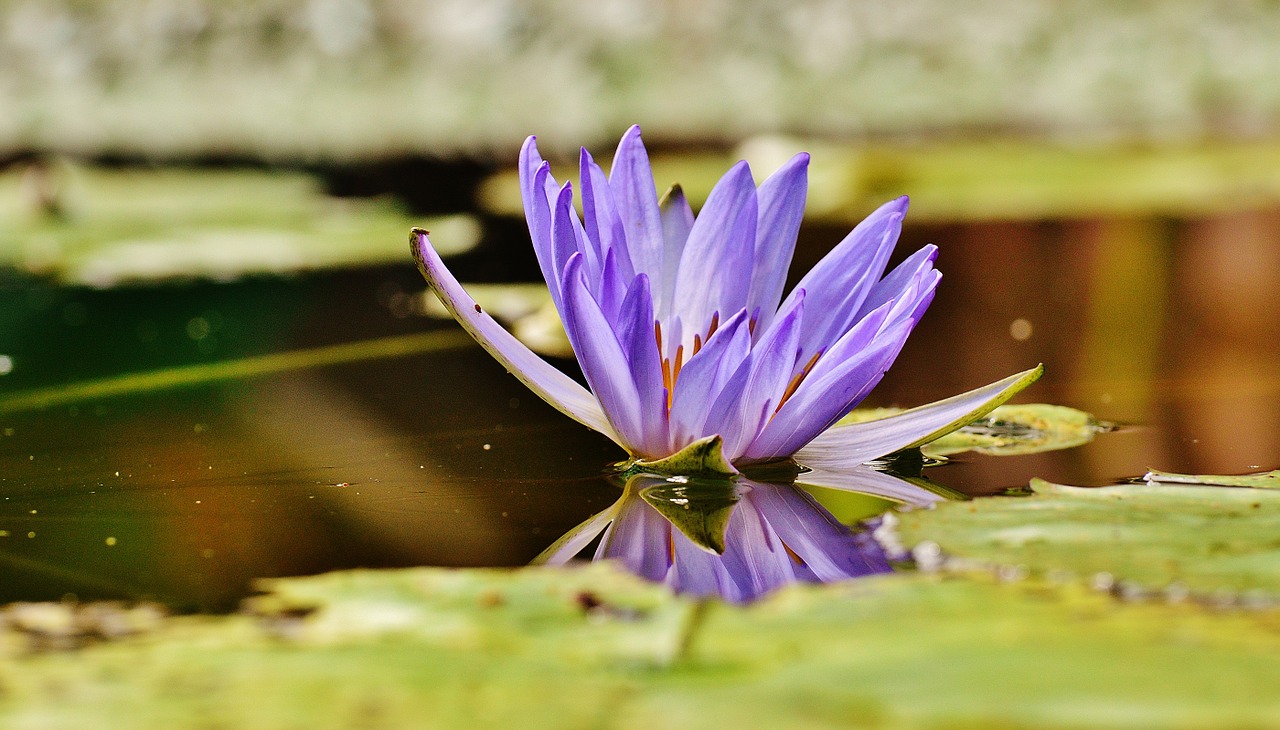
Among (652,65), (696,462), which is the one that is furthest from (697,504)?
(652,65)

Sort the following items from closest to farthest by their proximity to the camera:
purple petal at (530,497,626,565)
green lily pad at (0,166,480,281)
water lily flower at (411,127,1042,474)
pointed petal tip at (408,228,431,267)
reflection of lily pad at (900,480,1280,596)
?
1. reflection of lily pad at (900,480,1280,596)
2. purple petal at (530,497,626,565)
3. water lily flower at (411,127,1042,474)
4. pointed petal tip at (408,228,431,267)
5. green lily pad at (0,166,480,281)

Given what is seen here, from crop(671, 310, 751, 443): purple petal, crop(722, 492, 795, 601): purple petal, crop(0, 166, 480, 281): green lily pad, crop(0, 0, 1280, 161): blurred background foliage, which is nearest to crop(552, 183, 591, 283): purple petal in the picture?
crop(671, 310, 751, 443): purple petal

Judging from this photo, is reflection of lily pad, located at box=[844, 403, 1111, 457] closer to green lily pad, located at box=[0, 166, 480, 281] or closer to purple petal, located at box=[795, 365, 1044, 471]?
purple petal, located at box=[795, 365, 1044, 471]

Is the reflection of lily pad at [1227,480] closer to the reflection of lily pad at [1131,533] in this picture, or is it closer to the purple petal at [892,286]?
the reflection of lily pad at [1131,533]

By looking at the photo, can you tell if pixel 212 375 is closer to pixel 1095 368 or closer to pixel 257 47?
pixel 1095 368

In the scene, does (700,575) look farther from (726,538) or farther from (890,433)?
(890,433)
